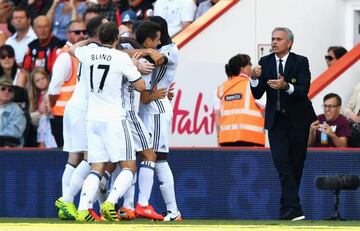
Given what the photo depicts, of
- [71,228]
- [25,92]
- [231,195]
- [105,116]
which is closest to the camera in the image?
[71,228]

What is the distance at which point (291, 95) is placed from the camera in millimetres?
18312

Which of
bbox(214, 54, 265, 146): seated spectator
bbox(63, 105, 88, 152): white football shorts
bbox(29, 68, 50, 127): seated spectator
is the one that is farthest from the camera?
bbox(29, 68, 50, 127): seated spectator

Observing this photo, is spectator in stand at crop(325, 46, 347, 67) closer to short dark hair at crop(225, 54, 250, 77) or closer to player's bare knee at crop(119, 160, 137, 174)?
short dark hair at crop(225, 54, 250, 77)

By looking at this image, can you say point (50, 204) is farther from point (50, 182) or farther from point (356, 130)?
point (356, 130)

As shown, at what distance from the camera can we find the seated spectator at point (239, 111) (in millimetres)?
21016

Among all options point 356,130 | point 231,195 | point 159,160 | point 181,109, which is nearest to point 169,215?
point 159,160

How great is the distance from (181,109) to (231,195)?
11.4ft

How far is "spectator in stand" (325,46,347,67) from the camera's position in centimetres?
2273

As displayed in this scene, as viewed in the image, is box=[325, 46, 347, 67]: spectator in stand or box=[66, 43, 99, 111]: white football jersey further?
box=[325, 46, 347, 67]: spectator in stand

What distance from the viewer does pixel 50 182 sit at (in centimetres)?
2069

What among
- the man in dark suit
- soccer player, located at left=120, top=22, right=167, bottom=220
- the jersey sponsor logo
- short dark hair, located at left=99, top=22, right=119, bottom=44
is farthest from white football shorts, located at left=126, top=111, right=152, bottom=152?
the man in dark suit

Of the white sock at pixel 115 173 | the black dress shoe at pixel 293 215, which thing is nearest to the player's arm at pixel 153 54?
the white sock at pixel 115 173

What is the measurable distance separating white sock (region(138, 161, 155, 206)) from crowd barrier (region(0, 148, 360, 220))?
2132mm

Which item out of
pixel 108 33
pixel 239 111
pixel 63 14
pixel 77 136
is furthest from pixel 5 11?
pixel 108 33
